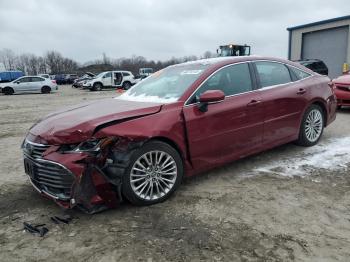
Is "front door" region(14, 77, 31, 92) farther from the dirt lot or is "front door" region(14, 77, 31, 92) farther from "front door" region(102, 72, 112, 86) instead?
the dirt lot

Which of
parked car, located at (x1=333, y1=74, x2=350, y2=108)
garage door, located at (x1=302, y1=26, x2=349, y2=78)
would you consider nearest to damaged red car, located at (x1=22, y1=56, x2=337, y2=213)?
parked car, located at (x1=333, y1=74, x2=350, y2=108)

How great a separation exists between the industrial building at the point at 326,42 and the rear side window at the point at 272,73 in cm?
2162

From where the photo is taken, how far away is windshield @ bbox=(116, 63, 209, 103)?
4.46 metres

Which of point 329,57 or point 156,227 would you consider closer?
point 156,227

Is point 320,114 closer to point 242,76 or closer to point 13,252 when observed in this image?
point 242,76

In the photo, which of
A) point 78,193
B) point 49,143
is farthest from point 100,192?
point 49,143

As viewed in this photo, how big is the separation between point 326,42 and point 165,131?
2692 cm

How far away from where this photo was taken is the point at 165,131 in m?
3.90

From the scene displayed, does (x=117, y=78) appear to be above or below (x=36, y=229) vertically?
above

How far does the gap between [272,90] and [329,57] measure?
24.8 m

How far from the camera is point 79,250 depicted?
10.0 feet

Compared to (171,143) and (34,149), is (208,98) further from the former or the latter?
(34,149)

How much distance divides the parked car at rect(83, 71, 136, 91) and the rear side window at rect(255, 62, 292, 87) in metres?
25.0

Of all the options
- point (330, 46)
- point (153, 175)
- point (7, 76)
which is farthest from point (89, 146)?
point (7, 76)
